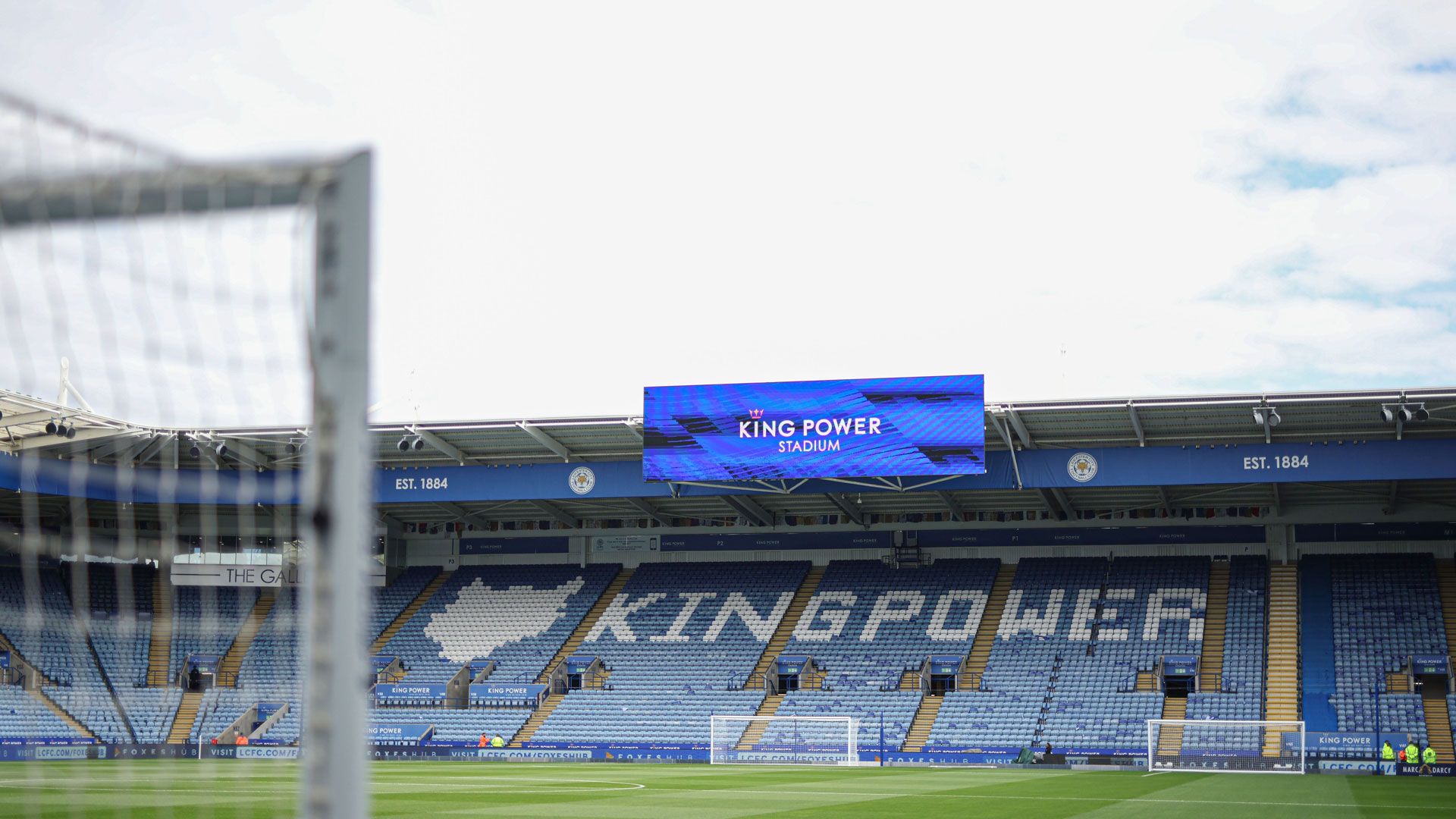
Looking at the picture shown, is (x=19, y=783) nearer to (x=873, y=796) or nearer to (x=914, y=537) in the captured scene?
(x=873, y=796)

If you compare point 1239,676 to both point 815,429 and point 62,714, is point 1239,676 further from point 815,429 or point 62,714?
point 62,714

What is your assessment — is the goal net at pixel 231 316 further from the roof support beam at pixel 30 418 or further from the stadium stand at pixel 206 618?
the stadium stand at pixel 206 618

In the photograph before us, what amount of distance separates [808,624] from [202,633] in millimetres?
20773

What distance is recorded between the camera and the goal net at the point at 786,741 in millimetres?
38469

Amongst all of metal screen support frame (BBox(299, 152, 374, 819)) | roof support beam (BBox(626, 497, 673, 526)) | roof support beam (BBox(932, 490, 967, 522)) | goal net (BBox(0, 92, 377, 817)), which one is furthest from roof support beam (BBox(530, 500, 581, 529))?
metal screen support frame (BBox(299, 152, 374, 819))

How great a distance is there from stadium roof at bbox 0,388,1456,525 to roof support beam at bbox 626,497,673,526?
80 mm

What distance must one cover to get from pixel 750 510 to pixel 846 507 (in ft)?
11.5

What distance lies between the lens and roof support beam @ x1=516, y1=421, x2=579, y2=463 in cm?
4012

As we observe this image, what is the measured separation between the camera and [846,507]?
45.4 metres

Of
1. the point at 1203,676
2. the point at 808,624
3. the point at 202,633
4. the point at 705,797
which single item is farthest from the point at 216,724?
the point at 1203,676

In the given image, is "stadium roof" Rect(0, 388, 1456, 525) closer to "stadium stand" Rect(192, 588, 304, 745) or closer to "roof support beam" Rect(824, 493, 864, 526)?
"roof support beam" Rect(824, 493, 864, 526)

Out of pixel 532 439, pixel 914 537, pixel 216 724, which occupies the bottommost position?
pixel 216 724

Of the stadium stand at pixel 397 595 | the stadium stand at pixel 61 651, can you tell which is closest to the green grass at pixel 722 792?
the stadium stand at pixel 61 651

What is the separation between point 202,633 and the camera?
42.7 metres
